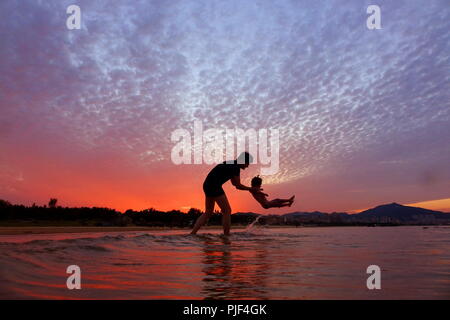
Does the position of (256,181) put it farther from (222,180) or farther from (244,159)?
(222,180)

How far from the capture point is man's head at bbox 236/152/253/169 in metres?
9.95

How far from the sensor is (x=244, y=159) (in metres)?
9.96

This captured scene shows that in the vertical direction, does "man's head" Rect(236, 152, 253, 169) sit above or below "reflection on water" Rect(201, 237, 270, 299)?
above

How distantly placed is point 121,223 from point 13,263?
28.5m

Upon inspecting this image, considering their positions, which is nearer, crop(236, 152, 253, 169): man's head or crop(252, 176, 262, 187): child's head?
crop(252, 176, 262, 187): child's head

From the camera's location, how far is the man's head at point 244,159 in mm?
9945

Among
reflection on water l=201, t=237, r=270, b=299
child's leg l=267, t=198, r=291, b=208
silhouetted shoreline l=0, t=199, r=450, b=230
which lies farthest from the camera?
silhouetted shoreline l=0, t=199, r=450, b=230

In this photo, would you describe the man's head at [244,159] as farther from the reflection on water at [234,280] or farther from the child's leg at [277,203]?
the reflection on water at [234,280]

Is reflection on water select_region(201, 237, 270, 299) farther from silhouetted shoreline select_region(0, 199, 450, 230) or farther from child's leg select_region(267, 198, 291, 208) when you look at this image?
silhouetted shoreline select_region(0, 199, 450, 230)

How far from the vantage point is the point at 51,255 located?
4891 mm

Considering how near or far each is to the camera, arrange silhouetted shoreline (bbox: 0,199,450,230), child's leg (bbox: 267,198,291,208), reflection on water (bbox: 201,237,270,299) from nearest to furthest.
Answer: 1. reflection on water (bbox: 201,237,270,299)
2. child's leg (bbox: 267,198,291,208)
3. silhouetted shoreline (bbox: 0,199,450,230)

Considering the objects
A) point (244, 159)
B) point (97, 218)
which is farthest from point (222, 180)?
point (97, 218)

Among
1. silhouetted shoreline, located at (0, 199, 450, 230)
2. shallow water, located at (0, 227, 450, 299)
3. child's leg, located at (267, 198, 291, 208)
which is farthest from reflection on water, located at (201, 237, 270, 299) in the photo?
silhouetted shoreline, located at (0, 199, 450, 230)
